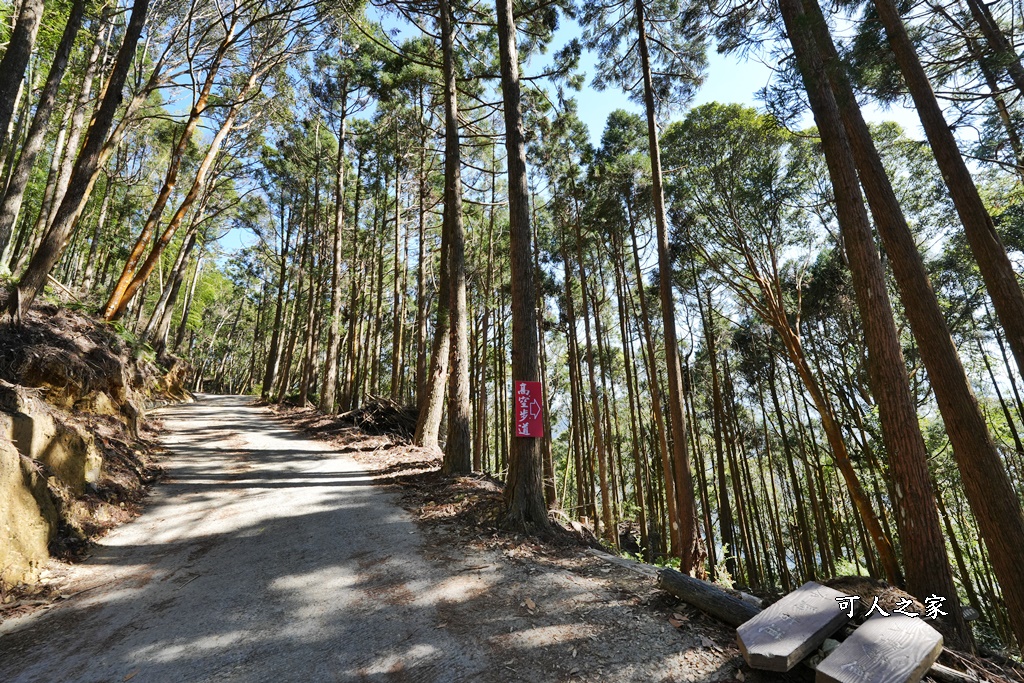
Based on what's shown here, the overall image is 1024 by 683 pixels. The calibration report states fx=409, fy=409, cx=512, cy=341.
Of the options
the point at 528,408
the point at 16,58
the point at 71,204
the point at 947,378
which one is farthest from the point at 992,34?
the point at 71,204

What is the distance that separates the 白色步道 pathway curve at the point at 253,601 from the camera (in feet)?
8.05

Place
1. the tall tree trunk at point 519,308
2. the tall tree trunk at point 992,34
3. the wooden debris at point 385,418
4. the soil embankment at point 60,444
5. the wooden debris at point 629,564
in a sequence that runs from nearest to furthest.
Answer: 1. the soil embankment at point 60,444
2. the wooden debris at point 629,564
3. the tall tree trunk at point 519,308
4. the tall tree trunk at point 992,34
5. the wooden debris at point 385,418

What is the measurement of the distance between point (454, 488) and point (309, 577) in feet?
8.00

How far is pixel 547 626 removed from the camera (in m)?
2.86

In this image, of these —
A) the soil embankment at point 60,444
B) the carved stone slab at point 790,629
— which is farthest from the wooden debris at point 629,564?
the soil embankment at point 60,444

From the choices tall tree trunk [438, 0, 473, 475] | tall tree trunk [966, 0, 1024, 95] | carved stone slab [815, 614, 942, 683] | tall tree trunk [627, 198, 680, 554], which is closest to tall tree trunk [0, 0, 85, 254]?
tall tree trunk [438, 0, 473, 475]

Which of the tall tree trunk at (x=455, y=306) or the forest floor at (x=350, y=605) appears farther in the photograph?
the tall tree trunk at (x=455, y=306)

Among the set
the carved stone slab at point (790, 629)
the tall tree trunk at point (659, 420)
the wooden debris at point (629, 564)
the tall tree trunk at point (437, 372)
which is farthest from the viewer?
the tall tree trunk at point (659, 420)

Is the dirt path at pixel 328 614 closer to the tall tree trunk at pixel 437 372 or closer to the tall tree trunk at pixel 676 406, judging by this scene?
the tall tree trunk at pixel 437 372

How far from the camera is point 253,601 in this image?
3.17 meters

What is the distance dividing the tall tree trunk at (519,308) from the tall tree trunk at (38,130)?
6.60 m

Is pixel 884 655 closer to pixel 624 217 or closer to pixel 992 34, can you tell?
pixel 992 34

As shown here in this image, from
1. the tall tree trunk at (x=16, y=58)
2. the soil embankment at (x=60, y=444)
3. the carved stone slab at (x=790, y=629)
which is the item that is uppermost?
the tall tree trunk at (x=16, y=58)

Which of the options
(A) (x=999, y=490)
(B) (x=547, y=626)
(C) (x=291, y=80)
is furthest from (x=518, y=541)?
(C) (x=291, y=80)
